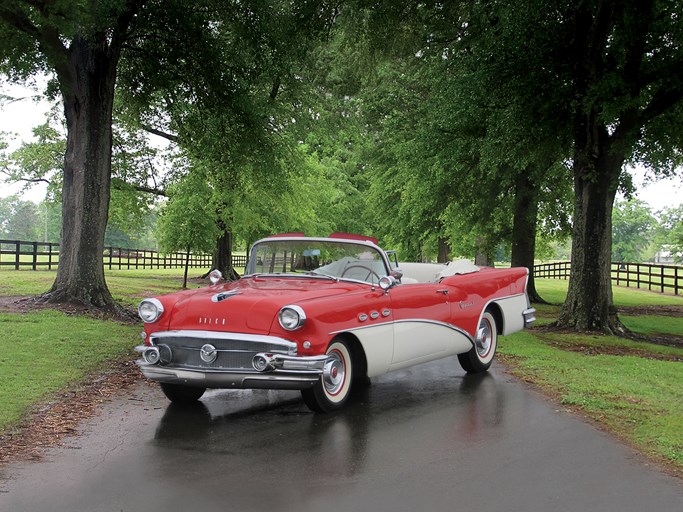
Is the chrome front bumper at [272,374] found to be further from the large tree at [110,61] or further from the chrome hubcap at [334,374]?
the large tree at [110,61]

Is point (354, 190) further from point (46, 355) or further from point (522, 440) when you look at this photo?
point (522, 440)

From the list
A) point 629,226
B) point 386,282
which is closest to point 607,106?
point 386,282

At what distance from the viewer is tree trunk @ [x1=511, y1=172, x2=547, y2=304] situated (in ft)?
77.9

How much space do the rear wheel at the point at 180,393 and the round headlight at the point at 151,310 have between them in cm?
74

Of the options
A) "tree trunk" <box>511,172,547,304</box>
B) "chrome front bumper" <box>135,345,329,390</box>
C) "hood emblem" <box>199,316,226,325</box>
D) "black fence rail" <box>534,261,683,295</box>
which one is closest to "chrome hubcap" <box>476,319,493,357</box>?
"chrome front bumper" <box>135,345,329,390</box>

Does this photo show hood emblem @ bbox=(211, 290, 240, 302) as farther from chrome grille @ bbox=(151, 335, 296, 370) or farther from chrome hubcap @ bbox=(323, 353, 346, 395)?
chrome hubcap @ bbox=(323, 353, 346, 395)

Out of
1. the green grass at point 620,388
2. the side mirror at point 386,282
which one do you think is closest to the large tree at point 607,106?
the green grass at point 620,388

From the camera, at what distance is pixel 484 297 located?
371 inches

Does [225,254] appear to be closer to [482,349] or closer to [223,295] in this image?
[482,349]

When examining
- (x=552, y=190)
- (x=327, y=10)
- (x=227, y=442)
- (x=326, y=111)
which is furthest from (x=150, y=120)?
(x=227, y=442)

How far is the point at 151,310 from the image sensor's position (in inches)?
272

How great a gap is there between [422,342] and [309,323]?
6.52 feet

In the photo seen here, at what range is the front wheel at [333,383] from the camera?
6633mm

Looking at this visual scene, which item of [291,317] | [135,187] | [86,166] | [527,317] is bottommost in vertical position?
[527,317]
